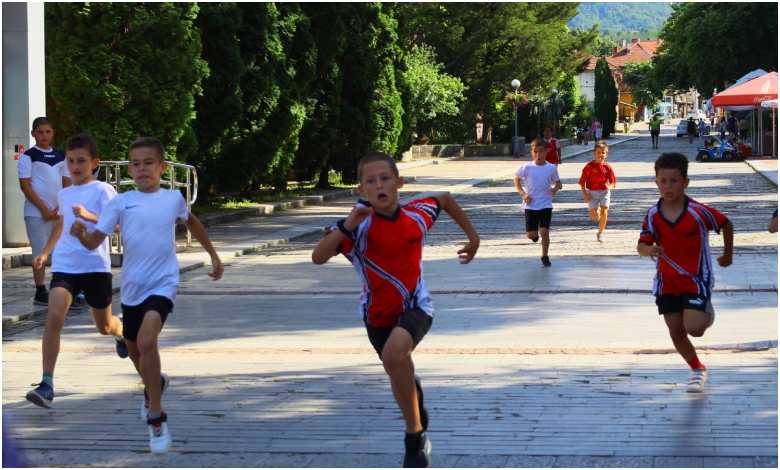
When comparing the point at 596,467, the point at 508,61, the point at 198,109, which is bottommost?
the point at 596,467

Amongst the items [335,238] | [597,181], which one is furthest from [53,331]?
[597,181]

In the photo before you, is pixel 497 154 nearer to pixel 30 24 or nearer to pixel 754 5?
pixel 754 5

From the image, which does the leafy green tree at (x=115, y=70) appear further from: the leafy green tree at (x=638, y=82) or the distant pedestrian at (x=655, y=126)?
the leafy green tree at (x=638, y=82)

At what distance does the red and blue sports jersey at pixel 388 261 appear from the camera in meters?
5.03

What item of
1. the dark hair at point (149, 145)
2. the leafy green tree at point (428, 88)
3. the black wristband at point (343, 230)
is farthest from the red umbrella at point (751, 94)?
the black wristband at point (343, 230)

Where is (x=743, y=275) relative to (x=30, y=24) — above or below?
below

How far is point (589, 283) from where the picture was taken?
1160 cm

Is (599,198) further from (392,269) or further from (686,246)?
(392,269)

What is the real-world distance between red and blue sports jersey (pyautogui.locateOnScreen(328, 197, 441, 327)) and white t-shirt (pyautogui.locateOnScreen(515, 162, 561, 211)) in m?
8.50

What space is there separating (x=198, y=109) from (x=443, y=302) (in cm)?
1164

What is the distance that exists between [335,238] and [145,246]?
134cm

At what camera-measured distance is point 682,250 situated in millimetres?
6387

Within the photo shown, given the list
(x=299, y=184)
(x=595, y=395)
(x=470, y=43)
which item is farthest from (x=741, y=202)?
(x=470, y=43)

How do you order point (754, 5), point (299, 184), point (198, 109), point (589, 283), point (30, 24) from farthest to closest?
point (754, 5)
point (299, 184)
point (198, 109)
point (30, 24)
point (589, 283)
